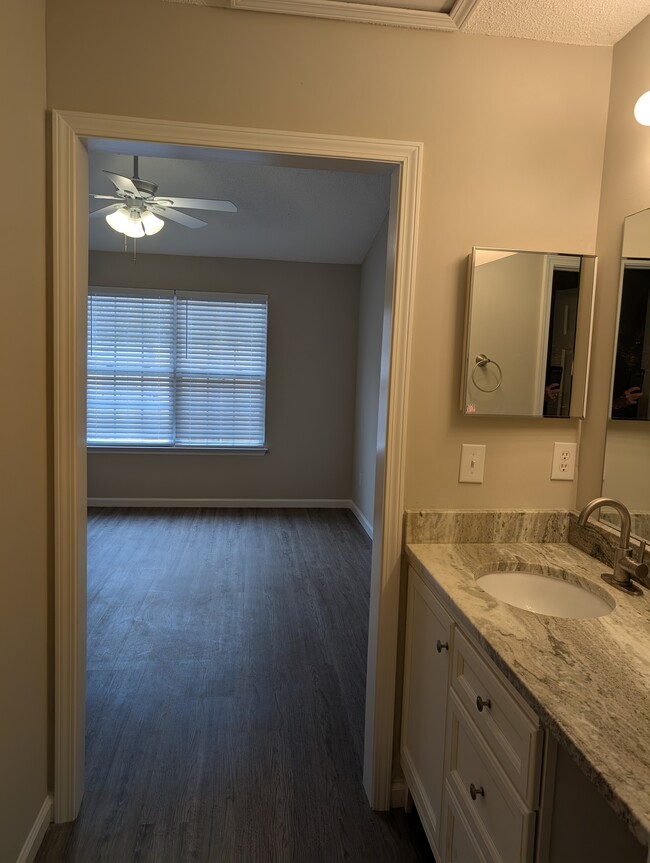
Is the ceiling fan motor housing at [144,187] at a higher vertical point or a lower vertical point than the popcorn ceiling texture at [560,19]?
lower

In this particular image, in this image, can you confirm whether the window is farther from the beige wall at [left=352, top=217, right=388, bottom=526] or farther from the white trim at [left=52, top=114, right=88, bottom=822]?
the white trim at [left=52, top=114, right=88, bottom=822]

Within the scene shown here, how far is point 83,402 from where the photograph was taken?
1795mm

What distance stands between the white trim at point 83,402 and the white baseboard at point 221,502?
13.4 ft

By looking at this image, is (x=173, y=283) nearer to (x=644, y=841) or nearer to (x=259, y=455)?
(x=259, y=455)

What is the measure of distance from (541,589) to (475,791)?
60cm

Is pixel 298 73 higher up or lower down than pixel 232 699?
higher up

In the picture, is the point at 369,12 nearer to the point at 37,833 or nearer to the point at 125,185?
the point at 125,185

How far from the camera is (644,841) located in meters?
0.74

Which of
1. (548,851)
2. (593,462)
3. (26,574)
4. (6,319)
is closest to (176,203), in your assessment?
(6,319)

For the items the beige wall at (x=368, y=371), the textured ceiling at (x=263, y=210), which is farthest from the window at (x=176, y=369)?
the beige wall at (x=368, y=371)

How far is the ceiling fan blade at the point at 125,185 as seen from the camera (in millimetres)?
2965

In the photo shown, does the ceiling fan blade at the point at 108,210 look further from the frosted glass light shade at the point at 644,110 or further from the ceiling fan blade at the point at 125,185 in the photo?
the frosted glass light shade at the point at 644,110

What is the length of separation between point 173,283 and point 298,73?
14.2ft

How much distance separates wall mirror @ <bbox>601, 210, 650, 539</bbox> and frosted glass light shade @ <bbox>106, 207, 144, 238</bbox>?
2747mm
